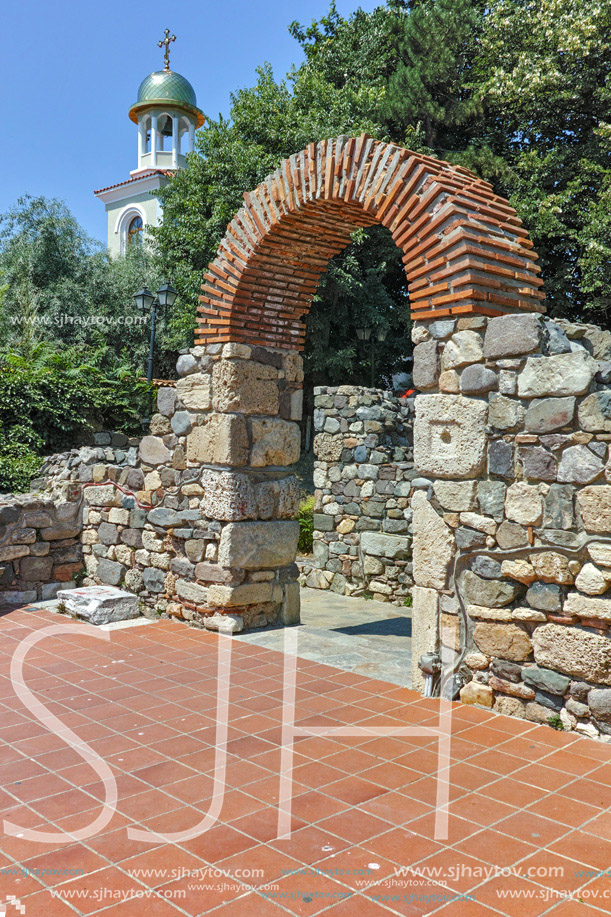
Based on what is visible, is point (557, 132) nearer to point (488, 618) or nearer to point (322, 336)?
point (322, 336)

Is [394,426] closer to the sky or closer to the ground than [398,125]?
closer to the ground

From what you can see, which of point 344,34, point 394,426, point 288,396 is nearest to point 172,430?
point 288,396

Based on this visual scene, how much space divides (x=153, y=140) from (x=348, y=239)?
20937 millimetres

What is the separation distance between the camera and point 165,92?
76.3 ft

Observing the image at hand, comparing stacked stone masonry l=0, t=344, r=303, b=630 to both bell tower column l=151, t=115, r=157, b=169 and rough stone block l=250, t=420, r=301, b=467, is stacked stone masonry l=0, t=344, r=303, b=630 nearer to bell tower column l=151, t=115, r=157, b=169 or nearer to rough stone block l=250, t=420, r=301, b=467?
rough stone block l=250, t=420, r=301, b=467

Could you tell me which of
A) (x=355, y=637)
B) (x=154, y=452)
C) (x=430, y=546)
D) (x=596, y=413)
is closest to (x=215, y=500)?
(x=154, y=452)

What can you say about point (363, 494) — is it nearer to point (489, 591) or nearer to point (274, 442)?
point (274, 442)

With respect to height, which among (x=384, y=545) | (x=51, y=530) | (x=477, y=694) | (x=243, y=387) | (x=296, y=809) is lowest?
(x=296, y=809)

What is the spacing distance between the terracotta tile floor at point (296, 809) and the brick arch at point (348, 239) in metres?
2.27

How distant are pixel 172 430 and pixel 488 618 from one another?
3178 mm

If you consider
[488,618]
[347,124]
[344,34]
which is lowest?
[488,618]

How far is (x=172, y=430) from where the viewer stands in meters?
5.96

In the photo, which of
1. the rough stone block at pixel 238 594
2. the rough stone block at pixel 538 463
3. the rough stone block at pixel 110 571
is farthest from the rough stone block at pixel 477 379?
the rough stone block at pixel 110 571

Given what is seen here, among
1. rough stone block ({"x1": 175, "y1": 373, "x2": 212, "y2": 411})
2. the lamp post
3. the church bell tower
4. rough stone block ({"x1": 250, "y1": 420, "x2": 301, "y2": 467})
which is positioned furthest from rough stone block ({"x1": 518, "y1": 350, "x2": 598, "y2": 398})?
the church bell tower
